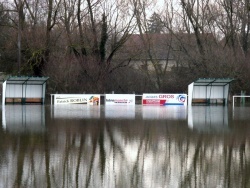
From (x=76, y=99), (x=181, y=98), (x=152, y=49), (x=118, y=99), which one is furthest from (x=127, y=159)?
(x=152, y=49)

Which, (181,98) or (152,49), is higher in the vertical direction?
(152,49)

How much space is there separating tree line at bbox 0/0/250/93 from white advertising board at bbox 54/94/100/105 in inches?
209

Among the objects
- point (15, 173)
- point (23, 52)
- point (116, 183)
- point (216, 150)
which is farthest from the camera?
point (23, 52)

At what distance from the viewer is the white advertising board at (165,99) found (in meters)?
47.2

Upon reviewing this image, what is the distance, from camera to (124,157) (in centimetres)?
1274

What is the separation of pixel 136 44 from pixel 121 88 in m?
7.26

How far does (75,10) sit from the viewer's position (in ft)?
185

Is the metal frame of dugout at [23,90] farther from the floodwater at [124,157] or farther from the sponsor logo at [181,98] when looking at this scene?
the floodwater at [124,157]

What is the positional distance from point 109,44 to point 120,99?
13030 millimetres

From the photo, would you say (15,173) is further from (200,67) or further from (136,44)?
(136,44)

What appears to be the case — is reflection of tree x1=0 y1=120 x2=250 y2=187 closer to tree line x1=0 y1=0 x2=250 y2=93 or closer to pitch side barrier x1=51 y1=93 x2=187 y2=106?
pitch side barrier x1=51 y1=93 x2=187 y2=106

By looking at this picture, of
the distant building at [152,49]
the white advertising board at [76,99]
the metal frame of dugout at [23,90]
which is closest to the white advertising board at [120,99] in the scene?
the white advertising board at [76,99]

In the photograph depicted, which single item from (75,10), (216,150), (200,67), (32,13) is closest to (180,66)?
(200,67)

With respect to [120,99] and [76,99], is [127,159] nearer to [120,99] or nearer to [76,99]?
[76,99]
